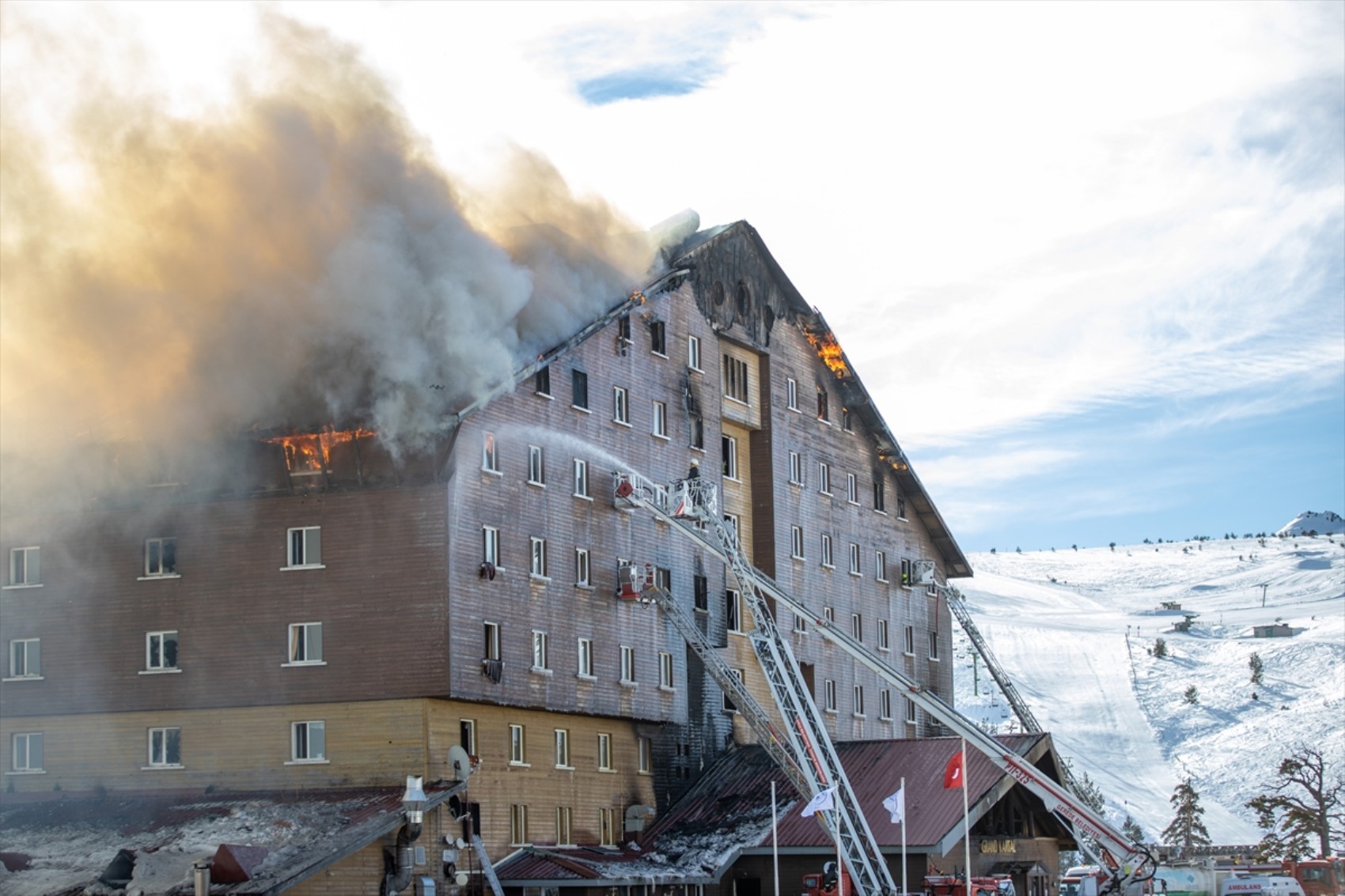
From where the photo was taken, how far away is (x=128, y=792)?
176ft

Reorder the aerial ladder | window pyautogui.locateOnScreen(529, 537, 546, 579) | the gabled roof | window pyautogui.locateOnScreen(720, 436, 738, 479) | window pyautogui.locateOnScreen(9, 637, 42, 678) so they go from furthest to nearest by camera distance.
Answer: window pyautogui.locateOnScreen(720, 436, 738, 479), window pyautogui.locateOnScreen(529, 537, 546, 579), the aerial ladder, window pyautogui.locateOnScreen(9, 637, 42, 678), the gabled roof

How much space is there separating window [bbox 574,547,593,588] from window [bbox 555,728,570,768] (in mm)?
4685

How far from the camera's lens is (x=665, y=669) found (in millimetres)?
64250

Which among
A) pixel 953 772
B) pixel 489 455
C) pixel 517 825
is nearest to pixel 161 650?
pixel 489 455

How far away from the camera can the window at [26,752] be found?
55156mm

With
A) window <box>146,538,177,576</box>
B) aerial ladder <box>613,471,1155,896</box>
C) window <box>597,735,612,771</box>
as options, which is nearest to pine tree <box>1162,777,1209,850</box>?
aerial ladder <box>613,471,1155,896</box>

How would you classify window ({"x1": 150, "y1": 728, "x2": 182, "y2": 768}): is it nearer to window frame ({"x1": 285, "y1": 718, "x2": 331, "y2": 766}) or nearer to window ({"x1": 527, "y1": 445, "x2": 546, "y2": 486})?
window frame ({"x1": 285, "y1": 718, "x2": 331, "y2": 766})

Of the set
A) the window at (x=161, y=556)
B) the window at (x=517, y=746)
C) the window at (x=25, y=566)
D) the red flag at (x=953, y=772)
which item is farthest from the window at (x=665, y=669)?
the window at (x=25, y=566)

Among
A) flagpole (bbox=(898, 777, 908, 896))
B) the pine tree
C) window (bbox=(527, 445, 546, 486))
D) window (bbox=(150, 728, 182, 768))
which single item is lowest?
the pine tree

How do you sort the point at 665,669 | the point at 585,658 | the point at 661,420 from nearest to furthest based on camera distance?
1. the point at 585,658
2. the point at 665,669
3. the point at 661,420

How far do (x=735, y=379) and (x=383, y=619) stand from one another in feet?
75.3

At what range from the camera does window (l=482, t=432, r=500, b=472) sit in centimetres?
5512

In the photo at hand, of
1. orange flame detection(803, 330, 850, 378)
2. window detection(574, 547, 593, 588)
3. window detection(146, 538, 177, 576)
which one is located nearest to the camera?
window detection(146, 538, 177, 576)

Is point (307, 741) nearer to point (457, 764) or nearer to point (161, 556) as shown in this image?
point (457, 764)
